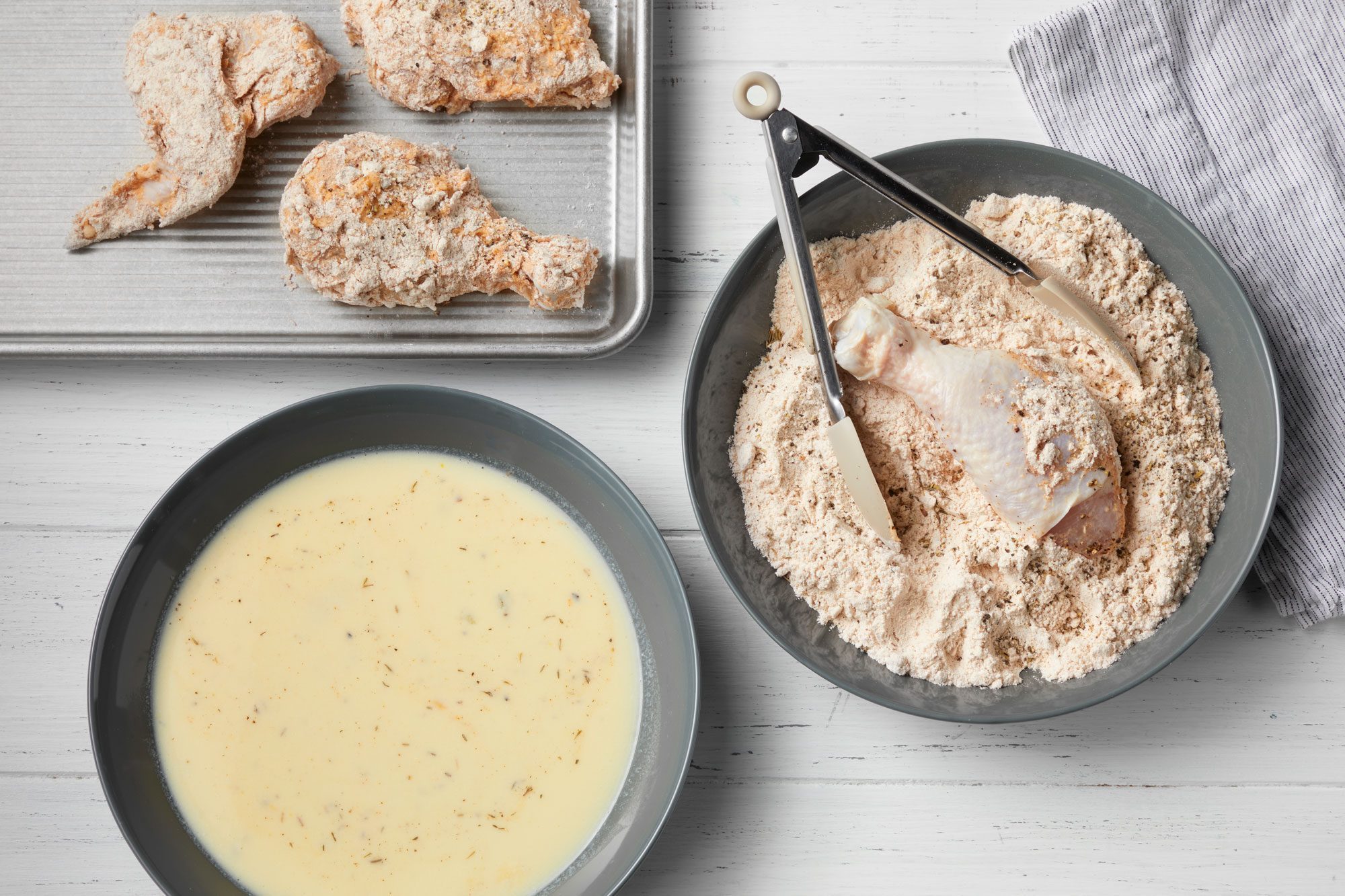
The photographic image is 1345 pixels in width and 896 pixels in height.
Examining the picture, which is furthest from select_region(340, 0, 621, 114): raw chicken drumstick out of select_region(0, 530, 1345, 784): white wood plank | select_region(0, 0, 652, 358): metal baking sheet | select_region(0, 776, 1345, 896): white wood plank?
select_region(0, 776, 1345, 896): white wood plank

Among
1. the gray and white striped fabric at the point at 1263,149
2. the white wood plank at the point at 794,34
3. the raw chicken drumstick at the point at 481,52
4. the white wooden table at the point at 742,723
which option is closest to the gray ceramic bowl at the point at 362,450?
the white wooden table at the point at 742,723

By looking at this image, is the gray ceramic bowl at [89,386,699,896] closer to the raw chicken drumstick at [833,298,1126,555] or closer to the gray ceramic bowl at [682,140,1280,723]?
the gray ceramic bowl at [682,140,1280,723]

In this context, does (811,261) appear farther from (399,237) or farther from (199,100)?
(199,100)

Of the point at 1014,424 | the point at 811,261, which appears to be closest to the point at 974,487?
the point at 1014,424

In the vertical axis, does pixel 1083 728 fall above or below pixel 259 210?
below

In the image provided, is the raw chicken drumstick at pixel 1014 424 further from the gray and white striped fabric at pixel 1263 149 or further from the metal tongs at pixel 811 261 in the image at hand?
the gray and white striped fabric at pixel 1263 149

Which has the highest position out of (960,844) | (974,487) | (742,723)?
(974,487)
